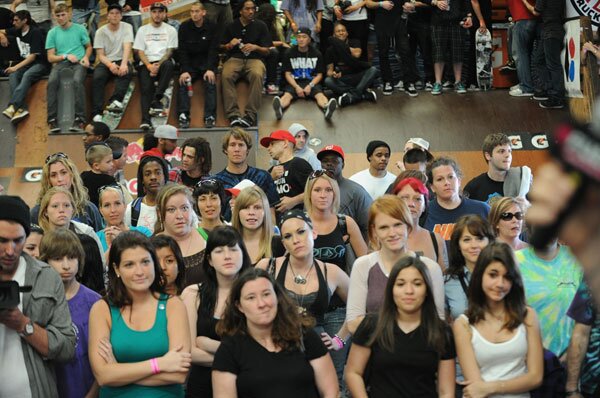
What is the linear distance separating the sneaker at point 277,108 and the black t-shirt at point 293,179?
443 centimetres

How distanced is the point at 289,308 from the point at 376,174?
14.2 feet

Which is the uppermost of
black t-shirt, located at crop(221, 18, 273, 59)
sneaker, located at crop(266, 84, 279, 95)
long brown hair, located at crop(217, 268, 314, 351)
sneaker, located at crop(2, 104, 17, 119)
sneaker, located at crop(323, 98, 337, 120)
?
black t-shirt, located at crop(221, 18, 273, 59)

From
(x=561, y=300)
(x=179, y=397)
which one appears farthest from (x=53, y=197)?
(x=561, y=300)

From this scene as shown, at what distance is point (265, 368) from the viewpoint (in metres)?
5.09

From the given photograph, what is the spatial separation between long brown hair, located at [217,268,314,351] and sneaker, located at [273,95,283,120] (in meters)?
8.39

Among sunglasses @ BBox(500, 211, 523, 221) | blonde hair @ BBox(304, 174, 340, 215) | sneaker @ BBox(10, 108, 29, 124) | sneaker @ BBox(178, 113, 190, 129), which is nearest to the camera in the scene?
sunglasses @ BBox(500, 211, 523, 221)

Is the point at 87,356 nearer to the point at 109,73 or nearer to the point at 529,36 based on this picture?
the point at 109,73

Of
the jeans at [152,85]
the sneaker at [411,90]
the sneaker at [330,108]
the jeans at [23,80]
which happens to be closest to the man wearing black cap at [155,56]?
the jeans at [152,85]

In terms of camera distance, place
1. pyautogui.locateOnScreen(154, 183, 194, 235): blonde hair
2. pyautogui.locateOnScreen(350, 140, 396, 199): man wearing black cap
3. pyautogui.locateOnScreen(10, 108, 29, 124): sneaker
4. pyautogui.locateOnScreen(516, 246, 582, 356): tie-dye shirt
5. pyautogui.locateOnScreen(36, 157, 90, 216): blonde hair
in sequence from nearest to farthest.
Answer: pyautogui.locateOnScreen(516, 246, 582, 356): tie-dye shirt < pyautogui.locateOnScreen(154, 183, 194, 235): blonde hair < pyautogui.locateOnScreen(36, 157, 90, 216): blonde hair < pyautogui.locateOnScreen(350, 140, 396, 199): man wearing black cap < pyautogui.locateOnScreen(10, 108, 29, 124): sneaker

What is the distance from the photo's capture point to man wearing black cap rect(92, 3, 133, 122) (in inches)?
548

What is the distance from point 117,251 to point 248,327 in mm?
902

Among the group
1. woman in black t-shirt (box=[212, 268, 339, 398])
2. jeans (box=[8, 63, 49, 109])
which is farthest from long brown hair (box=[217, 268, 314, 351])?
jeans (box=[8, 63, 49, 109])

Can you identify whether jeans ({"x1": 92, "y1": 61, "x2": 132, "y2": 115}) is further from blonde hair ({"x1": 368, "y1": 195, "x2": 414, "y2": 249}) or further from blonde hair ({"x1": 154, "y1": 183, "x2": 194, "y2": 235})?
blonde hair ({"x1": 368, "y1": 195, "x2": 414, "y2": 249})

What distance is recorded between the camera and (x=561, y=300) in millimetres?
5898
